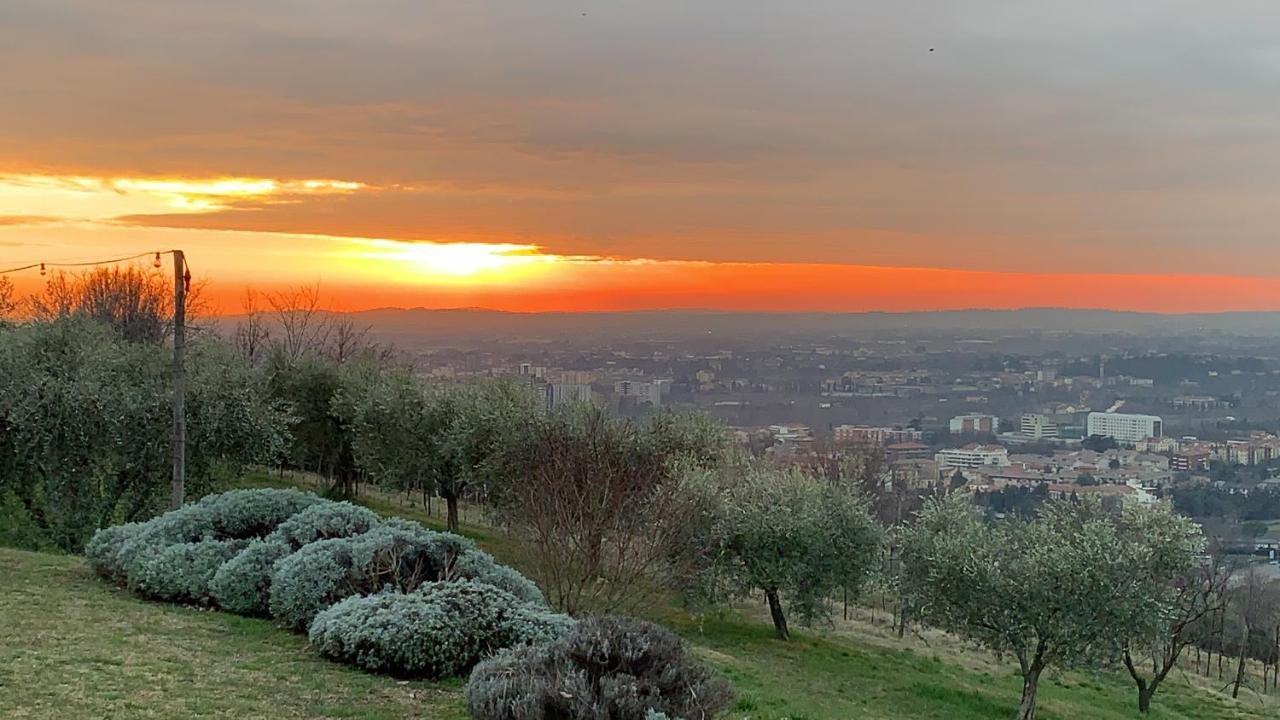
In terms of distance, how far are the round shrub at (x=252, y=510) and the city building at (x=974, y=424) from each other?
61729 millimetres

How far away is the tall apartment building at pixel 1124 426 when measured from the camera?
73688 millimetres

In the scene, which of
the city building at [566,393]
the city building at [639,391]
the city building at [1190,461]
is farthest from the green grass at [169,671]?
the city building at [1190,461]

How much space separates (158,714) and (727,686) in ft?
16.8

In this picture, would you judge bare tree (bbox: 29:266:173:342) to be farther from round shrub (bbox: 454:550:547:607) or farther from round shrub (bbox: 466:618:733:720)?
round shrub (bbox: 466:618:733:720)

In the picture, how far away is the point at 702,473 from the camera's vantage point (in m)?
26.4

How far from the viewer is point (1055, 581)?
21844 mm

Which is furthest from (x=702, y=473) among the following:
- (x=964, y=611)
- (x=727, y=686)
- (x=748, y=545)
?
(x=727, y=686)

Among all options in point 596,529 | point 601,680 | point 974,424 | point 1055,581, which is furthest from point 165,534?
point 974,424

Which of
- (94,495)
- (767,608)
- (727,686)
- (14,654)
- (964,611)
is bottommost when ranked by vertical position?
(767,608)

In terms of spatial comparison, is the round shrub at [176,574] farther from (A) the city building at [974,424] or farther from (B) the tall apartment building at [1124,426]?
(B) the tall apartment building at [1124,426]

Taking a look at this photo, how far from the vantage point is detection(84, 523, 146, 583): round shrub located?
14203 millimetres

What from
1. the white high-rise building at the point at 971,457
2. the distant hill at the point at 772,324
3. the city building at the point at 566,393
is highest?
the distant hill at the point at 772,324

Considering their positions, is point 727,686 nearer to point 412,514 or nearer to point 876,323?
point 412,514

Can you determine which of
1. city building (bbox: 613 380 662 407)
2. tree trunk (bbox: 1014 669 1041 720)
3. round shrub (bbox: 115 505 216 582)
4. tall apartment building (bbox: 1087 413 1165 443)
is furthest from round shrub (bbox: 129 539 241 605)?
tall apartment building (bbox: 1087 413 1165 443)
